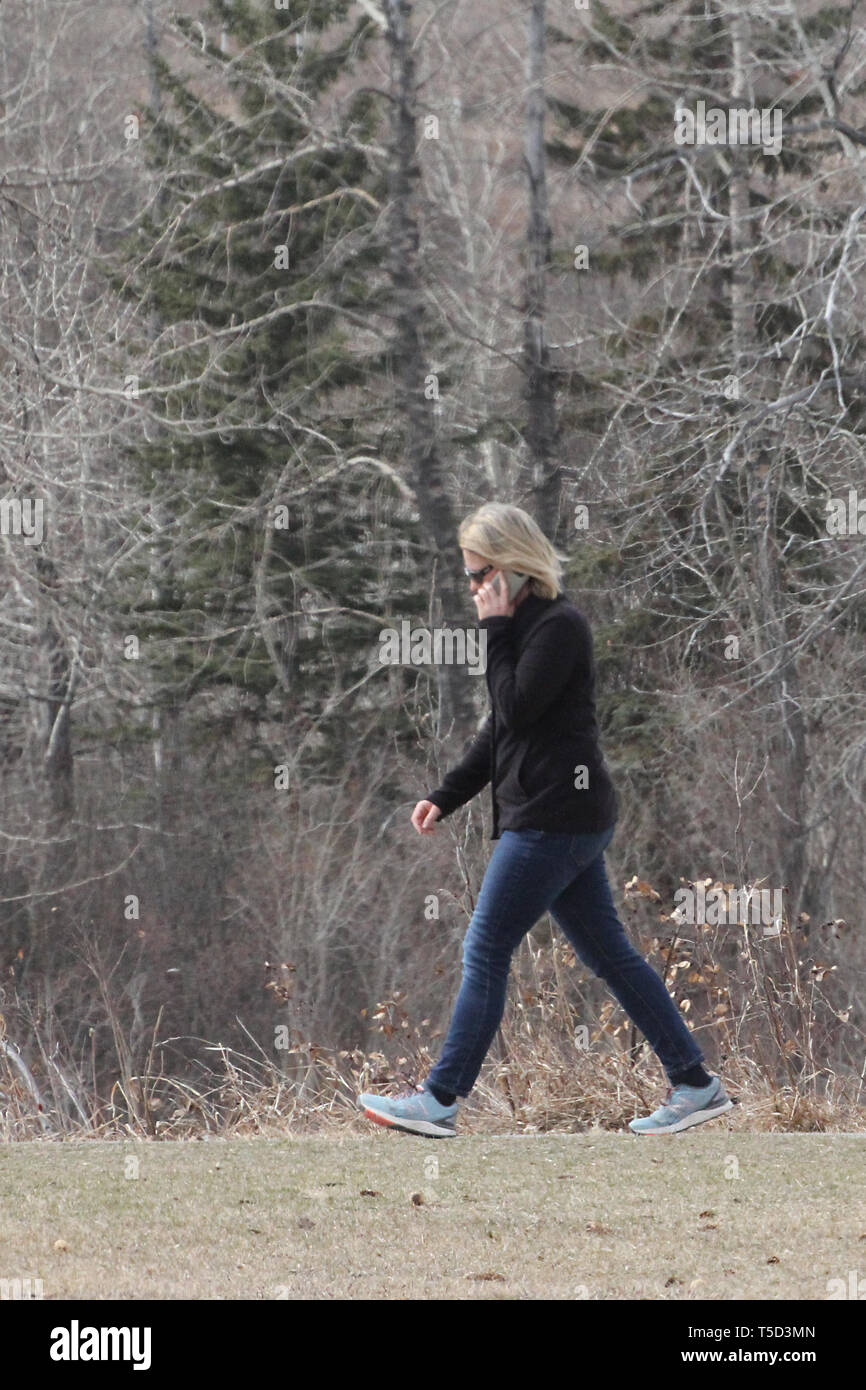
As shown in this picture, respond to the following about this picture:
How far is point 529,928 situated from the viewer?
4.98 metres

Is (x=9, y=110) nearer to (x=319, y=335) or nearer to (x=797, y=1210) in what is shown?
(x=319, y=335)

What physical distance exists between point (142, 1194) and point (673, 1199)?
Answer: 5.04 feet

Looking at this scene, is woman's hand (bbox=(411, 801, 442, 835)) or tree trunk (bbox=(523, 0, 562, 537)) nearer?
woman's hand (bbox=(411, 801, 442, 835))

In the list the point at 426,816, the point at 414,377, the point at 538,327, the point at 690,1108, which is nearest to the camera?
the point at 426,816

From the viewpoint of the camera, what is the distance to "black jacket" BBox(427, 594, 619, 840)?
479 cm

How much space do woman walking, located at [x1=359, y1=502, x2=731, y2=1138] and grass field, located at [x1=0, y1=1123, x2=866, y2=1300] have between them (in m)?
0.37

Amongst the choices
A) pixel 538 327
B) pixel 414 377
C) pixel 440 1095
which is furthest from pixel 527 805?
pixel 414 377

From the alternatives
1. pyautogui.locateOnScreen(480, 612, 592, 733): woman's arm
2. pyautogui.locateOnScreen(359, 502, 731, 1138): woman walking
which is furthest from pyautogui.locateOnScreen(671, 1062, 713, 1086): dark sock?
pyautogui.locateOnScreen(480, 612, 592, 733): woman's arm

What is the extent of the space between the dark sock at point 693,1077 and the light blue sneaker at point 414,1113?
0.71m

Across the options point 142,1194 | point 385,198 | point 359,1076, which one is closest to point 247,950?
point 385,198

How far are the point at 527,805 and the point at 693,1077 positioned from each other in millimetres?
1057

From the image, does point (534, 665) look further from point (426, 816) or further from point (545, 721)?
point (426, 816)

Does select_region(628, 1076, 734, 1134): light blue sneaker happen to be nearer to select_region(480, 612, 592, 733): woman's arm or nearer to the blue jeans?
the blue jeans

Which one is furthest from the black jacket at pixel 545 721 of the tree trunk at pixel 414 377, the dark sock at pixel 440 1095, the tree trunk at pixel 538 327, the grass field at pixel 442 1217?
the tree trunk at pixel 538 327
